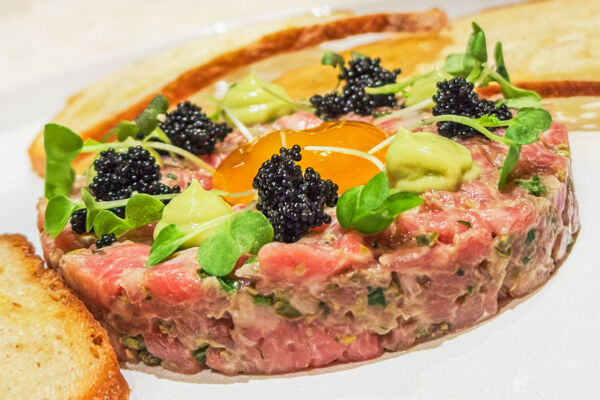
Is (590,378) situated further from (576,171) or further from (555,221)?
(576,171)

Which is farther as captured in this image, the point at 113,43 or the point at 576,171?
the point at 113,43

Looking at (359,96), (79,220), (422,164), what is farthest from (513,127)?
(79,220)

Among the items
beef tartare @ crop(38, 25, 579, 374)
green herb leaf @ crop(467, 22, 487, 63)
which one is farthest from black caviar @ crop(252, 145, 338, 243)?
green herb leaf @ crop(467, 22, 487, 63)

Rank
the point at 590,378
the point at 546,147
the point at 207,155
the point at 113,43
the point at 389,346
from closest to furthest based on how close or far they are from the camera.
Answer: the point at 590,378 → the point at 389,346 → the point at 546,147 → the point at 207,155 → the point at 113,43

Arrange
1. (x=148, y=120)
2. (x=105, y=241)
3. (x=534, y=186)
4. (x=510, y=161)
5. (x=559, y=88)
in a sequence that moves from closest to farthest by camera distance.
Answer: (x=510, y=161) → (x=534, y=186) → (x=105, y=241) → (x=148, y=120) → (x=559, y=88)

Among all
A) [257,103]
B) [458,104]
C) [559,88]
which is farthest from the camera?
[559,88]

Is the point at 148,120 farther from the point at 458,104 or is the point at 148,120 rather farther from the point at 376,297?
the point at 376,297

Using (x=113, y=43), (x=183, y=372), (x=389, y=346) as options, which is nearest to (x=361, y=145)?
(x=389, y=346)
